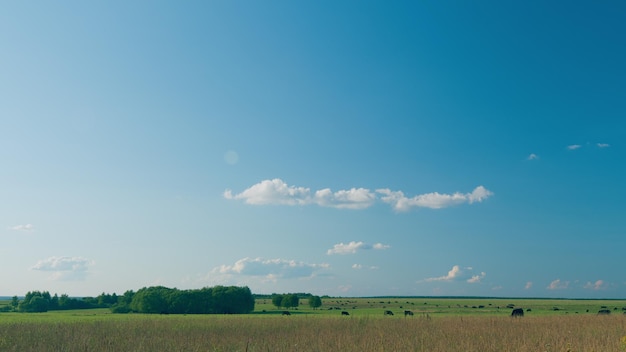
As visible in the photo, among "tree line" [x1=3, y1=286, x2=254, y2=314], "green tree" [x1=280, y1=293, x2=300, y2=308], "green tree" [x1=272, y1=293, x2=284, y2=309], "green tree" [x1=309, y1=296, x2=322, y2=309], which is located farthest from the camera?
"green tree" [x1=309, y1=296, x2=322, y2=309]

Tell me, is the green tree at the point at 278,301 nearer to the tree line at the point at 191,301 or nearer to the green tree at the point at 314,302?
the green tree at the point at 314,302

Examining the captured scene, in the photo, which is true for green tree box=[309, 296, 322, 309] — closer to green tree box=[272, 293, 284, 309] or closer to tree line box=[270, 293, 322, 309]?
tree line box=[270, 293, 322, 309]

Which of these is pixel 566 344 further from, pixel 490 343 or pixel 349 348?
pixel 349 348

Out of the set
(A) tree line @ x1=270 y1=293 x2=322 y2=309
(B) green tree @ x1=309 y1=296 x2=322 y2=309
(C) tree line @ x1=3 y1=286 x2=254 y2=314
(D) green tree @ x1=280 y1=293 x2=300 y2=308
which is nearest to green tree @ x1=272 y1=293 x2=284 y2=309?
(A) tree line @ x1=270 y1=293 x2=322 y2=309

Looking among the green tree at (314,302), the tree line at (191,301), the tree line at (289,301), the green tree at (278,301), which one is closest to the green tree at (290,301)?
the tree line at (289,301)

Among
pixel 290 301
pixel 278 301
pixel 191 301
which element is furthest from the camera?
pixel 278 301

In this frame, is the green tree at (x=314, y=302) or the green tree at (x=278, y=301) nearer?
the green tree at (x=278, y=301)

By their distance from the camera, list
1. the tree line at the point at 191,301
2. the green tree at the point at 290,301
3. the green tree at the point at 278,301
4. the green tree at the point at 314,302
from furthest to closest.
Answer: the green tree at the point at 314,302 < the green tree at the point at 278,301 < the green tree at the point at 290,301 < the tree line at the point at 191,301

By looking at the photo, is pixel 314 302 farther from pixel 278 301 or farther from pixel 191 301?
pixel 191 301

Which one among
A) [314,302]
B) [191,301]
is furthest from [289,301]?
[191,301]

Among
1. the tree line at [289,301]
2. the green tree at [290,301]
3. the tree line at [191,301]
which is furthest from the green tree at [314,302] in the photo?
the tree line at [191,301]

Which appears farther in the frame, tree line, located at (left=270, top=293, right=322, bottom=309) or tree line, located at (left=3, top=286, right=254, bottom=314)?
tree line, located at (left=270, top=293, right=322, bottom=309)

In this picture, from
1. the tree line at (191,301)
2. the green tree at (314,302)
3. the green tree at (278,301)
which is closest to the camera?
the tree line at (191,301)

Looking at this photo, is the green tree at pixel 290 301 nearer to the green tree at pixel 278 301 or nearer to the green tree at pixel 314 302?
the green tree at pixel 278 301
